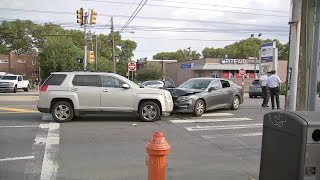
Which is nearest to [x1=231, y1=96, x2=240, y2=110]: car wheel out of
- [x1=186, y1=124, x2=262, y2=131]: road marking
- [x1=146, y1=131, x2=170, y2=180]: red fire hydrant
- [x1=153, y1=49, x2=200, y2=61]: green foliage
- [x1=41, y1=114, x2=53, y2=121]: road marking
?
[x1=186, y1=124, x2=262, y2=131]: road marking

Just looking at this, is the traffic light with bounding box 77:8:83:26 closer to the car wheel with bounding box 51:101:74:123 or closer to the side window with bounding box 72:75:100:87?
the side window with bounding box 72:75:100:87

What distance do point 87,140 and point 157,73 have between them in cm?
6343

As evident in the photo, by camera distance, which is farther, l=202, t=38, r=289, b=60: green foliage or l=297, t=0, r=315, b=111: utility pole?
l=202, t=38, r=289, b=60: green foliage

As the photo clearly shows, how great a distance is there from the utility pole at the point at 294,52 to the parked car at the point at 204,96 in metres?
7.92

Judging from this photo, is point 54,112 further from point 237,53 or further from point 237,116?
point 237,53

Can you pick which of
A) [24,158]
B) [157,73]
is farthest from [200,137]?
[157,73]

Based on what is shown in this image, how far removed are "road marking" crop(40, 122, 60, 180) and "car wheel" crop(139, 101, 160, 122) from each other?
115 inches

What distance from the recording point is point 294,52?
22.9 ft

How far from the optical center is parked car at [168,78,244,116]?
1495 centimetres

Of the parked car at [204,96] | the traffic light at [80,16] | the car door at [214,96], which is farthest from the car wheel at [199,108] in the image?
the traffic light at [80,16]

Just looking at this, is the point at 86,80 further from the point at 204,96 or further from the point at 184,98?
the point at 204,96

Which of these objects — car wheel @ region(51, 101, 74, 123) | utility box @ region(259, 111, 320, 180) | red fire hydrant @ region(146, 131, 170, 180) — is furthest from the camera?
car wheel @ region(51, 101, 74, 123)

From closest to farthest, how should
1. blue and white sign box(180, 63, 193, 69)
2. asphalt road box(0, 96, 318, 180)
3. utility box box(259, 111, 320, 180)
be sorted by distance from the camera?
utility box box(259, 111, 320, 180) → asphalt road box(0, 96, 318, 180) → blue and white sign box(180, 63, 193, 69)

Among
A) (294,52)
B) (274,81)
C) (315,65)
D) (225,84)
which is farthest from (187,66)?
(315,65)
